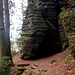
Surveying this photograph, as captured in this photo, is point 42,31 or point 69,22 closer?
point 69,22

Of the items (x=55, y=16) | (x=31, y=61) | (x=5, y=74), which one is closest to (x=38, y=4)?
(x=55, y=16)

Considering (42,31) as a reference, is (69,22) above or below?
above

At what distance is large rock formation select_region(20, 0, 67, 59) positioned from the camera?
13.7 m

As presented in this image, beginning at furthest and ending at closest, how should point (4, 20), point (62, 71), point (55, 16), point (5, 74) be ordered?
point (55, 16) → point (4, 20) → point (5, 74) → point (62, 71)

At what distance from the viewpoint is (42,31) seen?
45.2 ft

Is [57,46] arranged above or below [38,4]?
below

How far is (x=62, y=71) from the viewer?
854 cm

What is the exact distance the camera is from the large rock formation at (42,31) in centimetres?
1366

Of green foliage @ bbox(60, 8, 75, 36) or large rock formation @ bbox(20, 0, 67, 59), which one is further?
large rock formation @ bbox(20, 0, 67, 59)

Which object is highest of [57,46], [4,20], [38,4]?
[38,4]

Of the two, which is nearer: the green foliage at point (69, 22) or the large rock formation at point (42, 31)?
the green foliage at point (69, 22)

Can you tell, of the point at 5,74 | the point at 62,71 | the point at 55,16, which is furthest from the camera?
the point at 55,16

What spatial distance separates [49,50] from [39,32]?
1.86 m

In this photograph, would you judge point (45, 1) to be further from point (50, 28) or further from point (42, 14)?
point (50, 28)
